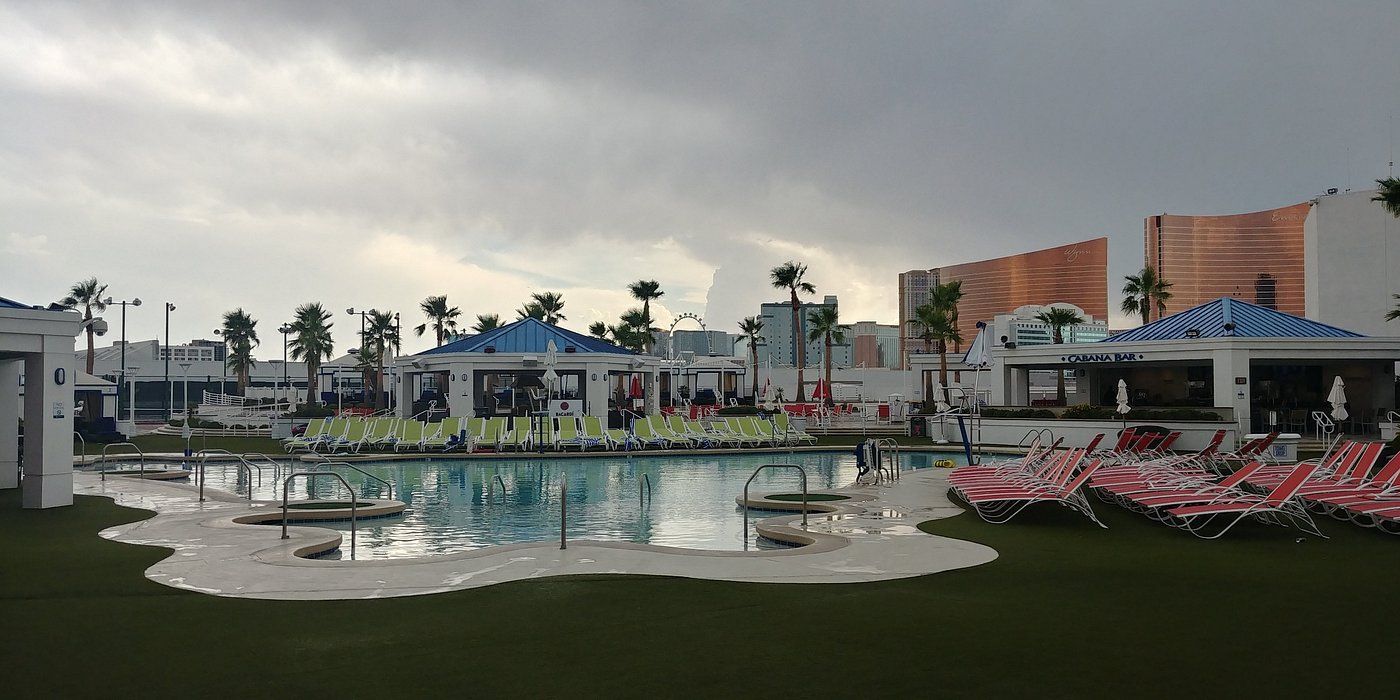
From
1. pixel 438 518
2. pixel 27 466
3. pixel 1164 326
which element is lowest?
pixel 438 518

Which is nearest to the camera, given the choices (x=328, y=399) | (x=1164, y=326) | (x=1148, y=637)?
(x=1148, y=637)

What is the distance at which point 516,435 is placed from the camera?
84.4 feet

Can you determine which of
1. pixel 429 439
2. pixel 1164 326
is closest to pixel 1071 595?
pixel 429 439

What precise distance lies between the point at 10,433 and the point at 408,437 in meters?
11.4

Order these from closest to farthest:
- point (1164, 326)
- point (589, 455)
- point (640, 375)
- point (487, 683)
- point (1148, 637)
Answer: point (487, 683) → point (1148, 637) → point (589, 455) → point (1164, 326) → point (640, 375)

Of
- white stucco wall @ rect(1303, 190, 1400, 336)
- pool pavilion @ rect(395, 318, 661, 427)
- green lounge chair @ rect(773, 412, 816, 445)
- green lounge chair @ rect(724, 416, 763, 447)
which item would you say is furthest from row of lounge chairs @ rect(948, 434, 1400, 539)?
white stucco wall @ rect(1303, 190, 1400, 336)

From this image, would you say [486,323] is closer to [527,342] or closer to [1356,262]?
[527,342]

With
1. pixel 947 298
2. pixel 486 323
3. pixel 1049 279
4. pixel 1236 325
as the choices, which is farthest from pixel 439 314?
pixel 1049 279

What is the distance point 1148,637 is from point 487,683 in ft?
12.7

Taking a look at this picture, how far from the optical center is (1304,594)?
6.98m

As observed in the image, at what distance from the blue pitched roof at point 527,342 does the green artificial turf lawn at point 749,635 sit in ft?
86.1

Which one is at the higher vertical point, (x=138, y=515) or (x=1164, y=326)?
(x=1164, y=326)

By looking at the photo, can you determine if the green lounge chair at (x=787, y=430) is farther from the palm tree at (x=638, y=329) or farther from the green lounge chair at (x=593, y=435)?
the palm tree at (x=638, y=329)

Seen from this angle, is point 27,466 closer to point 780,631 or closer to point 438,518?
point 438,518
